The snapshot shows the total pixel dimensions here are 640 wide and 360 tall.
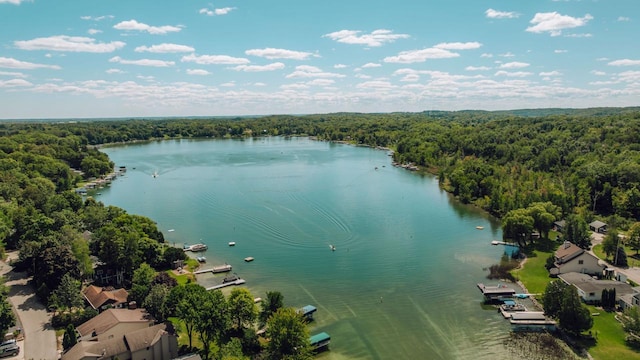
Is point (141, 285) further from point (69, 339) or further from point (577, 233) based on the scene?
point (577, 233)

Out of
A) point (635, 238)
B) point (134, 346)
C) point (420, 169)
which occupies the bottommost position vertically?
point (134, 346)

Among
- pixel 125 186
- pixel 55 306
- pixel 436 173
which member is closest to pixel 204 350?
pixel 55 306

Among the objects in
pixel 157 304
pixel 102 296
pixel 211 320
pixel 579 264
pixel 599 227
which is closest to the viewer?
pixel 211 320

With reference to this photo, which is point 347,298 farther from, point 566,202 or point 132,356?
point 566,202

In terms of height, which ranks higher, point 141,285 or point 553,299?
point 141,285

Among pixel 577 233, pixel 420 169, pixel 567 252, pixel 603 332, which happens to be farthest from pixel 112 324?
pixel 420 169

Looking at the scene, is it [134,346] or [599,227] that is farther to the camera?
[599,227]

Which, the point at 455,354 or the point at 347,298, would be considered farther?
the point at 347,298
